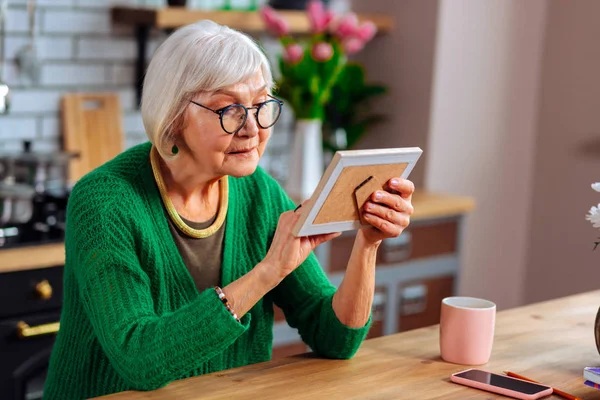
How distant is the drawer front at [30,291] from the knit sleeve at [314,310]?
2.83 ft

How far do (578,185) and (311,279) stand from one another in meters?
2.35

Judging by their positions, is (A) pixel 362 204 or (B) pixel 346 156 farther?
(A) pixel 362 204

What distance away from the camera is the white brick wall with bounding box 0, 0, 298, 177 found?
317 centimetres

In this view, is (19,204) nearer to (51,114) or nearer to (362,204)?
(51,114)

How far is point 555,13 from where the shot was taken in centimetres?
404

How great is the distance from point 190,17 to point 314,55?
47cm

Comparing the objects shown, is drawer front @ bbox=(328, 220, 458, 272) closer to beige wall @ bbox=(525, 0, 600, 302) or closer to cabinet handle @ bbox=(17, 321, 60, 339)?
beige wall @ bbox=(525, 0, 600, 302)

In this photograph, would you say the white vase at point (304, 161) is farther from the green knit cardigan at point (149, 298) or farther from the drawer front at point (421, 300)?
the green knit cardigan at point (149, 298)

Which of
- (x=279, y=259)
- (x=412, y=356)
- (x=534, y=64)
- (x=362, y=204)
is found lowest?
(x=412, y=356)

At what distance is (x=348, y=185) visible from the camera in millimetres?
1577

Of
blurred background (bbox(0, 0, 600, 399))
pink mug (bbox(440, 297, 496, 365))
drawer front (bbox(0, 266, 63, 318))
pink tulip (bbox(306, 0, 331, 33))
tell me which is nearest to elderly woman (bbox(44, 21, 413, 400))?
pink mug (bbox(440, 297, 496, 365))

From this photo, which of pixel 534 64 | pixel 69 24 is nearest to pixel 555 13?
pixel 534 64

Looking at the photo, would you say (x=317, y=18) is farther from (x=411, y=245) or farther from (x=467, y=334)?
(x=467, y=334)

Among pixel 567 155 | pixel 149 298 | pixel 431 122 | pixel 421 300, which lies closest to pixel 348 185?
pixel 149 298
